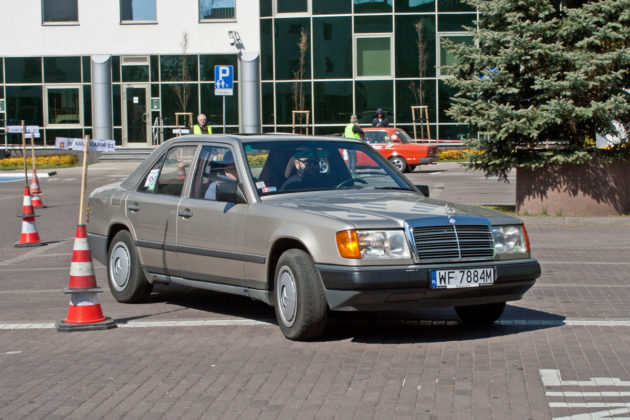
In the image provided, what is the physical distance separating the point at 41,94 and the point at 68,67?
176cm

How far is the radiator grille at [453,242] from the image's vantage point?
7.27 m

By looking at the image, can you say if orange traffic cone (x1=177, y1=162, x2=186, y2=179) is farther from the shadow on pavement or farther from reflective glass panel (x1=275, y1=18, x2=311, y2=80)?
reflective glass panel (x1=275, y1=18, x2=311, y2=80)

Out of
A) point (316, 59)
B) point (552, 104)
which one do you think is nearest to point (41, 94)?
point (316, 59)

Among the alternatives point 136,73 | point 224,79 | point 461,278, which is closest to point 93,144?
point 461,278

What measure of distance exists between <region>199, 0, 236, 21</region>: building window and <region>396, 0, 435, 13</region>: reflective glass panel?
7.32 metres

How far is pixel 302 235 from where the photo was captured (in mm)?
7445

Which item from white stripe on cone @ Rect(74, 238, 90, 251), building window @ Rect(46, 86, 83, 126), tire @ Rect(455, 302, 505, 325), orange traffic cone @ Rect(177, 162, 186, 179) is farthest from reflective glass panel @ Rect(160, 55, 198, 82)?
tire @ Rect(455, 302, 505, 325)

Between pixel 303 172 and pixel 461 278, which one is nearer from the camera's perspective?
pixel 461 278

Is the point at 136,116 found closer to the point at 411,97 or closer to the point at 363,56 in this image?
the point at 363,56

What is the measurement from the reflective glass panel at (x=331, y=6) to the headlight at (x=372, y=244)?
121 ft

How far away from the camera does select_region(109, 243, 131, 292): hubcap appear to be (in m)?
9.59

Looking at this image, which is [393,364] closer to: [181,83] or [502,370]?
[502,370]

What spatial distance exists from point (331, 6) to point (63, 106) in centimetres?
1277

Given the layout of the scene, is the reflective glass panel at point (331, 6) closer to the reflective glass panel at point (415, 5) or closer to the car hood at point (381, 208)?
the reflective glass panel at point (415, 5)
